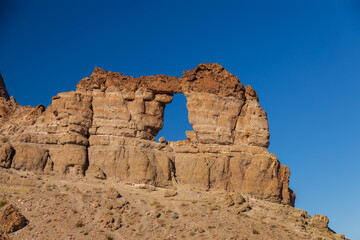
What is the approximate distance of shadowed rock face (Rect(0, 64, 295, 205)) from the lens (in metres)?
41.8

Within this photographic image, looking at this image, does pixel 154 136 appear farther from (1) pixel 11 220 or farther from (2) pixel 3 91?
(2) pixel 3 91

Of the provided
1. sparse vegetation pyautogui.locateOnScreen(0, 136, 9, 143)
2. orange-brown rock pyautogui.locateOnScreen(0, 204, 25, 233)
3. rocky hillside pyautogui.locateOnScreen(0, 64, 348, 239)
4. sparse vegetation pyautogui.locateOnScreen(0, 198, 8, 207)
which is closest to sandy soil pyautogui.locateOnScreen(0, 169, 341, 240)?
sparse vegetation pyautogui.locateOnScreen(0, 198, 8, 207)

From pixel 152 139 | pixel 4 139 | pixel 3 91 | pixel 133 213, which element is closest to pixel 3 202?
pixel 4 139

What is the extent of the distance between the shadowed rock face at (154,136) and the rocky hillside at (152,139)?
0.07 m

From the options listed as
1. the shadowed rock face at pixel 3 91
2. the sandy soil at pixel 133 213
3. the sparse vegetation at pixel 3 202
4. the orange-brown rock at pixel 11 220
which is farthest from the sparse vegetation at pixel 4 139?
the shadowed rock face at pixel 3 91

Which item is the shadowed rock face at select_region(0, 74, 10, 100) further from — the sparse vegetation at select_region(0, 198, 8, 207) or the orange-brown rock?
the orange-brown rock

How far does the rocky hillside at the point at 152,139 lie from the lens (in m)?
41.6

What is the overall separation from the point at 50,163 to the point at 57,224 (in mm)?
7057

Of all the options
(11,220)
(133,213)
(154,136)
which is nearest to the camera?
(11,220)

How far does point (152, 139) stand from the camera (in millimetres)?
44375

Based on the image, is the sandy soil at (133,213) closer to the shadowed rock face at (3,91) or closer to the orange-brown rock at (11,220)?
the orange-brown rock at (11,220)

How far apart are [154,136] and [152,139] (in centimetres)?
51

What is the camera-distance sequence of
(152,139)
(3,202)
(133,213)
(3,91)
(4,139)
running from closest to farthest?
(3,202) < (133,213) < (4,139) < (152,139) < (3,91)

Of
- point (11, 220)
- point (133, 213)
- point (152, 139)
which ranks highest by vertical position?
point (152, 139)
